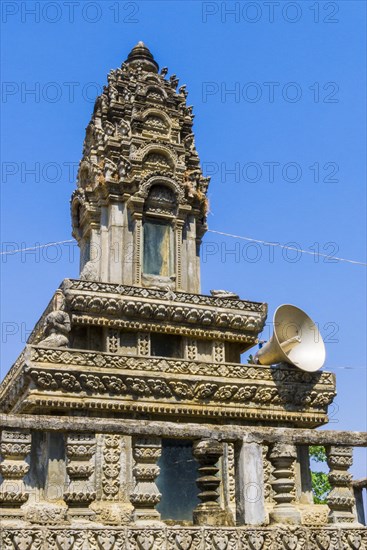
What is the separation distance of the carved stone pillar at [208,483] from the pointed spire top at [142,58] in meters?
19.4

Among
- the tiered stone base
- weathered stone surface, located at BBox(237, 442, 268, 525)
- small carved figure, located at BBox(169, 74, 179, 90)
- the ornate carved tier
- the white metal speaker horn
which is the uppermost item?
small carved figure, located at BBox(169, 74, 179, 90)

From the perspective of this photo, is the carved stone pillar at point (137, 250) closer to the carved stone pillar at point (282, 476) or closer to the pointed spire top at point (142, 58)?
the pointed spire top at point (142, 58)

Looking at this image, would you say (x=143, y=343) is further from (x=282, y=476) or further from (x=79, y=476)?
(x=79, y=476)

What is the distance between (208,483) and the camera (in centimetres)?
925

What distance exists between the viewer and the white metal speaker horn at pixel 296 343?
773 inches

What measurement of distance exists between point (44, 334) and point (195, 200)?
7270 millimetres

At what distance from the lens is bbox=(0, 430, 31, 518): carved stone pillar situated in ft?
25.9

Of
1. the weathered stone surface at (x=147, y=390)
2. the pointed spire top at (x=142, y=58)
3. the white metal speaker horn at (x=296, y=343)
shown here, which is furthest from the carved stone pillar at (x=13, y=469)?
the pointed spire top at (x=142, y=58)

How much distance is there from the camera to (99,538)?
7.92 m

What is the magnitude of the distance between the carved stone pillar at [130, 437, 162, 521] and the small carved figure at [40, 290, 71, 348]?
32.8ft

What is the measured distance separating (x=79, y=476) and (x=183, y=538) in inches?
55.1

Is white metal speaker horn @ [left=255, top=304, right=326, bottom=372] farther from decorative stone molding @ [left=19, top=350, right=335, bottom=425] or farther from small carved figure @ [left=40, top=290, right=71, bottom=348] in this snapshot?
small carved figure @ [left=40, top=290, right=71, bottom=348]

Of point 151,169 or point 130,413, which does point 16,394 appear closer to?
point 130,413

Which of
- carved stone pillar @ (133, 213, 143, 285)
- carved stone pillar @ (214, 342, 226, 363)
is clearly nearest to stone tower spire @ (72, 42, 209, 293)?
carved stone pillar @ (133, 213, 143, 285)
